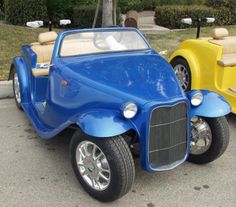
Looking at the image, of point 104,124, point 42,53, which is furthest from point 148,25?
point 104,124

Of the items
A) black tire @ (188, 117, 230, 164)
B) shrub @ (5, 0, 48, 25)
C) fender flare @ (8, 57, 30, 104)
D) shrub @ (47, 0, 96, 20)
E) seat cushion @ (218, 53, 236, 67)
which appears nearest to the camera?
black tire @ (188, 117, 230, 164)

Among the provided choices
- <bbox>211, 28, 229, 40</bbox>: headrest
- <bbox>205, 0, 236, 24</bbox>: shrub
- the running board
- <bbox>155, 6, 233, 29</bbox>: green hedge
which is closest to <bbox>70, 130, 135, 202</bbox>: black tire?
the running board

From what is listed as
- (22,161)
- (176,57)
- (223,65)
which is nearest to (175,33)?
(176,57)

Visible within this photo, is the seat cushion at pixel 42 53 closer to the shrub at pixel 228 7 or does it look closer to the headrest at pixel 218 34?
the headrest at pixel 218 34

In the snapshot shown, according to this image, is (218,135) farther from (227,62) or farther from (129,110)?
(227,62)

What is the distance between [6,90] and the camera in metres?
6.43

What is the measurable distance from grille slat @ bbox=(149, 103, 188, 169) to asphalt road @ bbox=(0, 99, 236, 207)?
0.31 metres

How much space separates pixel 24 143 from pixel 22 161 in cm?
47

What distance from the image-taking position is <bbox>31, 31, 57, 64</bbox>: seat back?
5578 mm

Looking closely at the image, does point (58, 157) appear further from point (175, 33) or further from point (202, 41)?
point (175, 33)

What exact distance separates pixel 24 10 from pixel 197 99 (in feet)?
28.5

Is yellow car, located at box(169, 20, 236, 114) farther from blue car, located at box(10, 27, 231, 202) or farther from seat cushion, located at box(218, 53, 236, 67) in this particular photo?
blue car, located at box(10, 27, 231, 202)

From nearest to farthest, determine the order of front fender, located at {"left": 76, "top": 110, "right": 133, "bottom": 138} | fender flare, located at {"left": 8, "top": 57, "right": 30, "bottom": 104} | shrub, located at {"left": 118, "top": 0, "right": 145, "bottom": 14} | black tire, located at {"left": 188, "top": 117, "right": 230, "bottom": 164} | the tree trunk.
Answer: front fender, located at {"left": 76, "top": 110, "right": 133, "bottom": 138}, black tire, located at {"left": 188, "top": 117, "right": 230, "bottom": 164}, fender flare, located at {"left": 8, "top": 57, "right": 30, "bottom": 104}, the tree trunk, shrub, located at {"left": 118, "top": 0, "right": 145, "bottom": 14}

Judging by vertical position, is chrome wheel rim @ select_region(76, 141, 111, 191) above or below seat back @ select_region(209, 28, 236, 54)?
below
